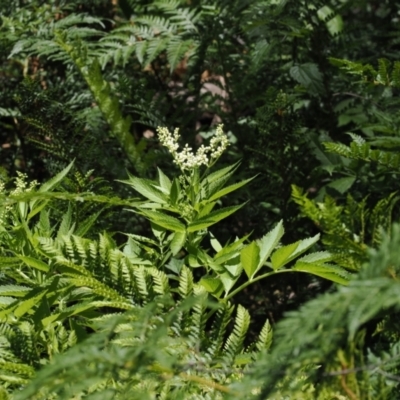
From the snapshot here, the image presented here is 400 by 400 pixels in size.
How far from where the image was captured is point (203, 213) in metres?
1.54

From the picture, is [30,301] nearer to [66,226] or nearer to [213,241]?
[66,226]

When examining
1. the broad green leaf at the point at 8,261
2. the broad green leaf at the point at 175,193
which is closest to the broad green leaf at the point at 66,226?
the broad green leaf at the point at 8,261

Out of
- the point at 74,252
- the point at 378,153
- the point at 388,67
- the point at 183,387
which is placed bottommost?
the point at 183,387

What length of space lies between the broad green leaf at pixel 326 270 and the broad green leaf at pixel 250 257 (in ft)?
0.29

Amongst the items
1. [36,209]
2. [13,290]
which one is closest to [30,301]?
[13,290]

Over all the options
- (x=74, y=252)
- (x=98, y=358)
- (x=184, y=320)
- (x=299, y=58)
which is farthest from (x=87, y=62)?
(x=98, y=358)

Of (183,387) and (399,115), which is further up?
(399,115)

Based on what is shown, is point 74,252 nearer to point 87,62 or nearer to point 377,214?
point 377,214

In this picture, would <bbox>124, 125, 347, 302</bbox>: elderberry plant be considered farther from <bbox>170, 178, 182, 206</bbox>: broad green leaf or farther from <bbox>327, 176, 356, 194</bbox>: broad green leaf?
<bbox>327, 176, 356, 194</bbox>: broad green leaf

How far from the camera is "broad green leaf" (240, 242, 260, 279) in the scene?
1.42 metres

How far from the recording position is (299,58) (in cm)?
279

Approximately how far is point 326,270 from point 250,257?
0.14 m

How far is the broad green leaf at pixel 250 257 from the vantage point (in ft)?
4.64

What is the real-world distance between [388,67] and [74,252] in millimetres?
936
